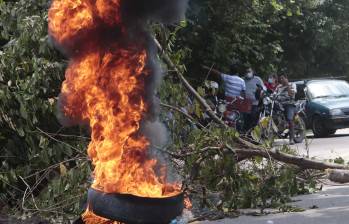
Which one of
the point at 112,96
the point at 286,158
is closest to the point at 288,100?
the point at 286,158

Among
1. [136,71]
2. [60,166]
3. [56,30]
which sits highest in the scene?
[56,30]

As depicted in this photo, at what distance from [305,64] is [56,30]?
24.2 m

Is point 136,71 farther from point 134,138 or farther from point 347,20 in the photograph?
point 347,20

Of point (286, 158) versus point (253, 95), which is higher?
point (253, 95)

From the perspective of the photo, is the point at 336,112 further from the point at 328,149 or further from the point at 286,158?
the point at 286,158

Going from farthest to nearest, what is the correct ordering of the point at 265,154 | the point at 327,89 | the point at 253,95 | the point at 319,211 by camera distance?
the point at 327,89 → the point at 253,95 → the point at 265,154 → the point at 319,211

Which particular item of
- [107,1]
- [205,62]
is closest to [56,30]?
[107,1]

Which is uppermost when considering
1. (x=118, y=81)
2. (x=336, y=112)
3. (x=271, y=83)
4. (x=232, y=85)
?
(x=118, y=81)

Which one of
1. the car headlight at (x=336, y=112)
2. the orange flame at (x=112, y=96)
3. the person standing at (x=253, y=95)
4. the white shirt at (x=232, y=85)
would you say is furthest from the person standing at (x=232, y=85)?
the orange flame at (x=112, y=96)

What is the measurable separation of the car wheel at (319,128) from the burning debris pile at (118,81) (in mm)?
12273

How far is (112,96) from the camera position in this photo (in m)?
4.25

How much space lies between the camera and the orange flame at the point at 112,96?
160 inches

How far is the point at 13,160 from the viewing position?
6.57 meters

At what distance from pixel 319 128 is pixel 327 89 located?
53.5 inches
